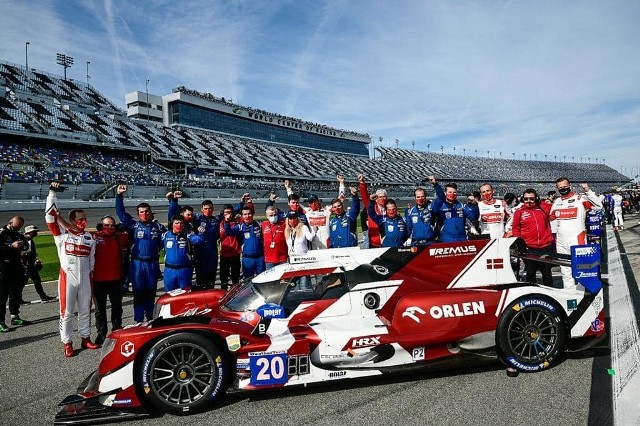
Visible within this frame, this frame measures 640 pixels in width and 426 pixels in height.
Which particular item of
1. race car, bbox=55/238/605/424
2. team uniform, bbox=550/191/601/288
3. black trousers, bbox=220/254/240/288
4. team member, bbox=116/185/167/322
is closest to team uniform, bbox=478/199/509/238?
team uniform, bbox=550/191/601/288

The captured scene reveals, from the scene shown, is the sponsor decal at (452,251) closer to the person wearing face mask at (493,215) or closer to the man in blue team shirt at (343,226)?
the man in blue team shirt at (343,226)

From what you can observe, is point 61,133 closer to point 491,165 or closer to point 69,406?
point 69,406

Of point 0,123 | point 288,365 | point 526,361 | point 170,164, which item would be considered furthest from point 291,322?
point 170,164

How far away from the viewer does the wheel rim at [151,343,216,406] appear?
3.90 metres

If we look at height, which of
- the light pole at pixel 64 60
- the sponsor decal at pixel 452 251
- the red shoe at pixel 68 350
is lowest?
the red shoe at pixel 68 350

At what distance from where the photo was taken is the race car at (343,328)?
3898 mm

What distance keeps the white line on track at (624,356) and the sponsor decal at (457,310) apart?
132 cm

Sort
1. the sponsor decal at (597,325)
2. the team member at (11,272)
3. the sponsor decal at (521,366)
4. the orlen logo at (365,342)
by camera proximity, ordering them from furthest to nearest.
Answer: the team member at (11,272) < the sponsor decal at (597,325) < the sponsor decal at (521,366) < the orlen logo at (365,342)

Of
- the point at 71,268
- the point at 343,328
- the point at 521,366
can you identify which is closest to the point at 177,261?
the point at 71,268

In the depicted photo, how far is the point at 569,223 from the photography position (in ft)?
24.3

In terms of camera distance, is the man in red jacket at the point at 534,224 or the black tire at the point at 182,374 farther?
the man in red jacket at the point at 534,224

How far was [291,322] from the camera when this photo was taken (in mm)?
4418

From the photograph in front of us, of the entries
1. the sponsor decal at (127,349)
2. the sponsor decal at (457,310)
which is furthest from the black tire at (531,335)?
the sponsor decal at (127,349)

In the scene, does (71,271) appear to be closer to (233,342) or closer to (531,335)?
(233,342)
